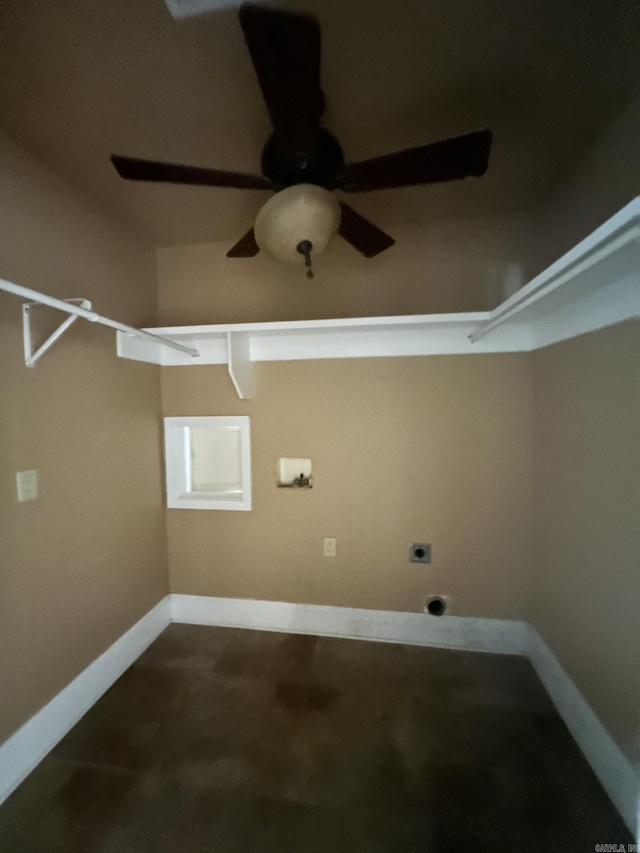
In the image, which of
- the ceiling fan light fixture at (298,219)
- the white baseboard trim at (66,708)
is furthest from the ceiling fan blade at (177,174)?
the white baseboard trim at (66,708)

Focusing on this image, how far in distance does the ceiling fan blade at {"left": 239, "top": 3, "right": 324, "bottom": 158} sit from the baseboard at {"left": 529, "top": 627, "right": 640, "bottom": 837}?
2.19m

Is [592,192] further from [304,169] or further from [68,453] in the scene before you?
[68,453]

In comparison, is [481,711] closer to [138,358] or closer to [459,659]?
[459,659]

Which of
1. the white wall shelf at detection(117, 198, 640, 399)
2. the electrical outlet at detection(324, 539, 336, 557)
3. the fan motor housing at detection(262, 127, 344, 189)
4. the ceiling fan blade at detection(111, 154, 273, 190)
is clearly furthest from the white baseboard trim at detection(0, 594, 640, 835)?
the fan motor housing at detection(262, 127, 344, 189)

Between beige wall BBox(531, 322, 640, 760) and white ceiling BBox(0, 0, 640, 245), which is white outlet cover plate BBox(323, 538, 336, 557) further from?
white ceiling BBox(0, 0, 640, 245)

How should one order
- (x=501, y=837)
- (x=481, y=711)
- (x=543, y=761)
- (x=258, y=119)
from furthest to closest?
(x=481, y=711)
(x=543, y=761)
(x=258, y=119)
(x=501, y=837)

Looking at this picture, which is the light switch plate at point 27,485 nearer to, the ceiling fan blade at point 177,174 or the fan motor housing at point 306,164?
the ceiling fan blade at point 177,174

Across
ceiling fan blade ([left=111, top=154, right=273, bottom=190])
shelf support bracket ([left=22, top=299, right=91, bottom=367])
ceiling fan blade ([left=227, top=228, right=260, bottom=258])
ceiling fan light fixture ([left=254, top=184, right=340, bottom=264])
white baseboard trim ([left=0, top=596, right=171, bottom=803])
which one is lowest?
white baseboard trim ([left=0, top=596, right=171, bottom=803])

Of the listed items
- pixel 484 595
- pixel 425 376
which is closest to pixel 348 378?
pixel 425 376

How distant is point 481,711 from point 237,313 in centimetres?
233

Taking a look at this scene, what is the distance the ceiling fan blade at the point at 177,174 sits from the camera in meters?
1.20

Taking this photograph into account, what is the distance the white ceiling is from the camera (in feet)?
3.43

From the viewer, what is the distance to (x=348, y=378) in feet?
7.29

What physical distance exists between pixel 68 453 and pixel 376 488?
4.95 feet
